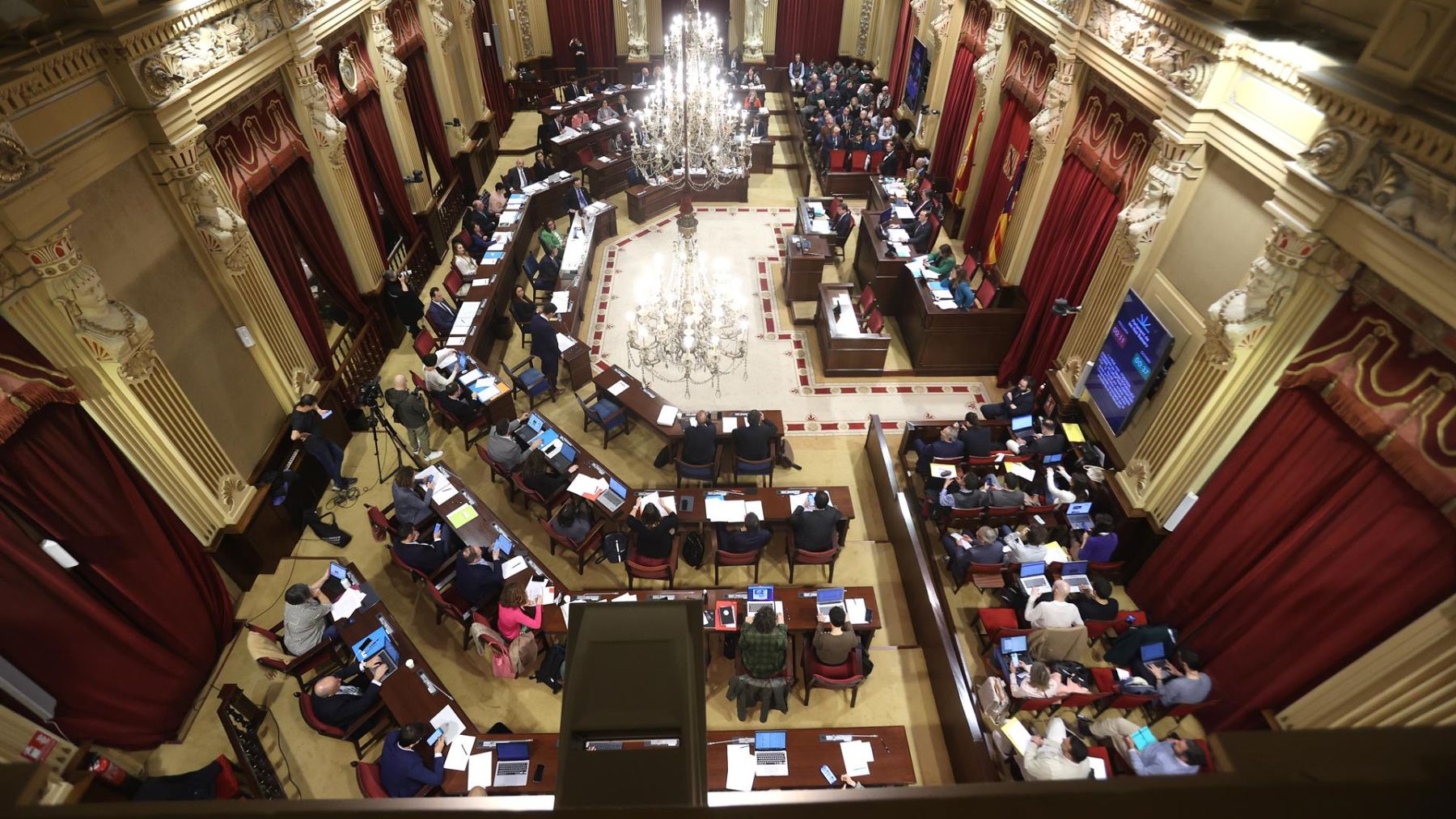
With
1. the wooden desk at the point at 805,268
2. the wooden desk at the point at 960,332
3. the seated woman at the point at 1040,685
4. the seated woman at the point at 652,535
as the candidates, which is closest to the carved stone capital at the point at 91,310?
the seated woman at the point at 652,535

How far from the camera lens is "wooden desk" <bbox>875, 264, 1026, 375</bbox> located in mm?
9531

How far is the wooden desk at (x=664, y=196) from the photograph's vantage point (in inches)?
518

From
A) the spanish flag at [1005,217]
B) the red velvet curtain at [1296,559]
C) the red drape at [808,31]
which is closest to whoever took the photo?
the red velvet curtain at [1296,559]

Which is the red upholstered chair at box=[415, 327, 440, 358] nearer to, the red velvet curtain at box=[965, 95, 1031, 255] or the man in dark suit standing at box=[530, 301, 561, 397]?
the man in dark suit standing at box=[530, 301, 561, 397]

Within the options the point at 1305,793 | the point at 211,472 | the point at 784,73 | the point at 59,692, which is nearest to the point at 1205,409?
the point at 1305,793

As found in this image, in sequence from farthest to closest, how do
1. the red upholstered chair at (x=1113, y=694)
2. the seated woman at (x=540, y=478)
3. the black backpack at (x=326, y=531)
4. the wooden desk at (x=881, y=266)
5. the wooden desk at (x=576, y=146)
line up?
the wooden desk at (x=576, y=146) < the wooden desk at (x=881, y=266) < the black backpack at (x=326, y=531) < the seated woman at (x=540, y=478) < the red upholstered chair at (x=1113, y=694)

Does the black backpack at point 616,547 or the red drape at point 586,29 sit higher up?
the red drape at point 586,29

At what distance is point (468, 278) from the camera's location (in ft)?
33.9

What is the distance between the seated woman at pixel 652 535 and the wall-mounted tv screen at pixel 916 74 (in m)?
11.6

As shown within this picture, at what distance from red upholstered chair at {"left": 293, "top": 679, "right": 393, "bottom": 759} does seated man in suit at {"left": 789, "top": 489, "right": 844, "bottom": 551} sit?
162 inches

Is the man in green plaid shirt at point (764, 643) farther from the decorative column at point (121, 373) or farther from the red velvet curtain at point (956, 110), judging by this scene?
the red velvet curtain at point (956, 110)

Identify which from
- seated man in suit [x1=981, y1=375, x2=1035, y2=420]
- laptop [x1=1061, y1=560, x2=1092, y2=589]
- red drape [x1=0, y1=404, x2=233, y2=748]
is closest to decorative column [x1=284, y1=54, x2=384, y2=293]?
red drape [x1=0, y1=404, x2=233, y2=748]

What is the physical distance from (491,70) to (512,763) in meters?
15.2

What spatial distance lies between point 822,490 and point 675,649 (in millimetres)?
6012
